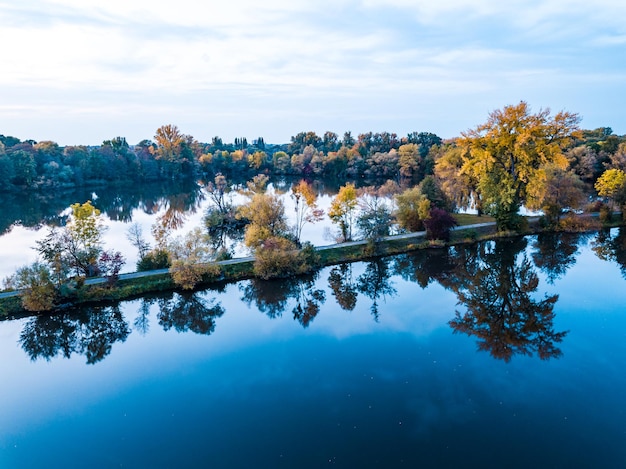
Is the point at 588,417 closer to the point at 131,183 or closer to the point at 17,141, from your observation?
the point at 131,183

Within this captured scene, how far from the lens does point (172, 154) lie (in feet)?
284

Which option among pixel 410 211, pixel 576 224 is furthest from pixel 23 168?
pixel 576 224

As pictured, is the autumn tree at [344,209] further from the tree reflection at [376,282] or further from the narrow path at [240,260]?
the tree reflection at [376,282]

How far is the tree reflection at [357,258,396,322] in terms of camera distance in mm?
23495

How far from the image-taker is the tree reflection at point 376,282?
2350 cm

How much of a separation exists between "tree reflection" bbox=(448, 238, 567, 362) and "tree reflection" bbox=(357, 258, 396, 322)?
12.2ft

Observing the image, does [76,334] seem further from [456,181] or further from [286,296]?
[456,181]

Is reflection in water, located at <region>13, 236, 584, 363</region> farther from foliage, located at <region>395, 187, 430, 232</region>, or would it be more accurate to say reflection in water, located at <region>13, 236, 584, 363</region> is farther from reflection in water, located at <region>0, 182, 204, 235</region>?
reflection in water, located at <region>0, 182, 204, 235</region>

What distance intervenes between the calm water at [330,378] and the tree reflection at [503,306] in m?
0.11

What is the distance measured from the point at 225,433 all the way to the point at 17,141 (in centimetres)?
9263

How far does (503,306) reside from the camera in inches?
854

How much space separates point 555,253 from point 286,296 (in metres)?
19.9

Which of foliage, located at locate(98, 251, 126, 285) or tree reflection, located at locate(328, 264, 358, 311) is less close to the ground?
foliage, located at locate(98, 251, 126, 285)

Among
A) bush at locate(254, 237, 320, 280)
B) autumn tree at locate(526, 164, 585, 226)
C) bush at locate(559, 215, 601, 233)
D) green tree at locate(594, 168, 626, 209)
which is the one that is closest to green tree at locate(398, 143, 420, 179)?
green tree at locate(594, 168, 626, 209)
